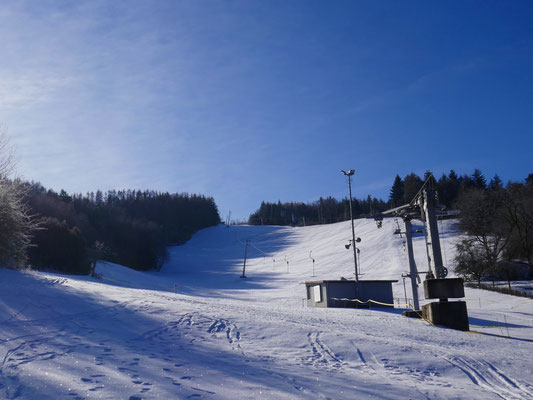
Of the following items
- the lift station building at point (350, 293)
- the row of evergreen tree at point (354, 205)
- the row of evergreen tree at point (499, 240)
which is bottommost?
the lift station building at point (350, 293)

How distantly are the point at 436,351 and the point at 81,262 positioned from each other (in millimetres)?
39065

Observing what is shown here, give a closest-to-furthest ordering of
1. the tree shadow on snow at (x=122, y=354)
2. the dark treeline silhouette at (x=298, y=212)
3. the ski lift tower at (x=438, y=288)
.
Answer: the tree shadow on snow at (x=122, y=354)
the ski lift tower at (x=438, y=288)
the dark treeline silhouette at (x=298, y=212)

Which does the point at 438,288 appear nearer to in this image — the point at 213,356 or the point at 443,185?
the point at 213,356

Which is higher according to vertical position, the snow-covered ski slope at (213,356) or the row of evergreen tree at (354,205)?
the row of evergreen tree at (354,205)

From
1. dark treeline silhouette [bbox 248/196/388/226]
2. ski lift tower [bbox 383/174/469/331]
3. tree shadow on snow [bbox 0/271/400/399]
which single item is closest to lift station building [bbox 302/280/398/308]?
ski lift tower [bbox 383/174/469/331]

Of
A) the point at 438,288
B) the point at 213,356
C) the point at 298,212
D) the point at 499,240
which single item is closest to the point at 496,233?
the point at 499,240

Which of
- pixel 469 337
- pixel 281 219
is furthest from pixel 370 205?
pixel 469 337

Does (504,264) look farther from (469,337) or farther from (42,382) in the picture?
(42,382)

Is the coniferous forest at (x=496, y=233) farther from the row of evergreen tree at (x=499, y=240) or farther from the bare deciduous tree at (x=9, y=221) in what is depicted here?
the bare deciduous tree at (x=9, y=221)

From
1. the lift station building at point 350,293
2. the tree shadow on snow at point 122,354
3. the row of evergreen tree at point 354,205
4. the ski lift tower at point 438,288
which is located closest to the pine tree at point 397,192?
the row of evergreen tree at point 354,205

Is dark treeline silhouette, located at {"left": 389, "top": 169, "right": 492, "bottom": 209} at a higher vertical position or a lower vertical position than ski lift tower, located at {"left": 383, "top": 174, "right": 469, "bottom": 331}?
higher

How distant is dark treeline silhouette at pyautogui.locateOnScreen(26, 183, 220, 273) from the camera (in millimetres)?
38781

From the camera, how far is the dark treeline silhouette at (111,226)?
127ft

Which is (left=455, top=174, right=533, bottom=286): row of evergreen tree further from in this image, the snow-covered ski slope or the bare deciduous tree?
the bare deciduous tree
